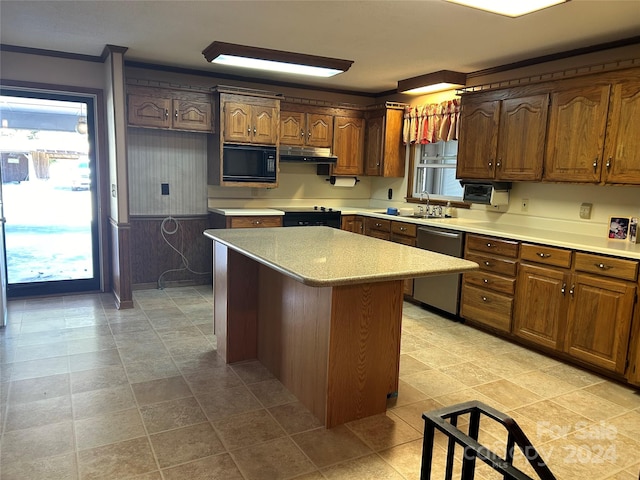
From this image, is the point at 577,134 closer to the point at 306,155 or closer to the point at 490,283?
the point at 490,283

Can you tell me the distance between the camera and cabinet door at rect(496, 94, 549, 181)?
3.79 m

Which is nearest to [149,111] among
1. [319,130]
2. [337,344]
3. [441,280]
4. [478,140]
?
[319,130]

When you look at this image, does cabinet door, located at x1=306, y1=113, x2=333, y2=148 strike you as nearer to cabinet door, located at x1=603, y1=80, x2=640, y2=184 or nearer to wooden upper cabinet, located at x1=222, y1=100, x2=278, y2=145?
wooden upper cabinet, located at x1=222, y1=100, x2=278, y2=145

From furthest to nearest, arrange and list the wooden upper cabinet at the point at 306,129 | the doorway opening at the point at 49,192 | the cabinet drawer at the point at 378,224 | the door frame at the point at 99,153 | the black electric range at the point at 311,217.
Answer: the wooden upper cabinet at the point at 306,129
the black electric range at the point at 311,217
the cabinet drawer at the point at 378,224
the doorway opening at the point at 49,192
the door frame at the point at 99,153

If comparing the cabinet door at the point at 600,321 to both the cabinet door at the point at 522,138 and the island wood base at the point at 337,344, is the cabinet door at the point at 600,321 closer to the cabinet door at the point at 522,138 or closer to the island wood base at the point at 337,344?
the cabinet door at the point at 522,138

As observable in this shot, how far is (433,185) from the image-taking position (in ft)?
18.2

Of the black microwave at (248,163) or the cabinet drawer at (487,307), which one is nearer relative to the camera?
the cabinet drawer at (487,307)

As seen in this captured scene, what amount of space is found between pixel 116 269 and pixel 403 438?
3373 mm

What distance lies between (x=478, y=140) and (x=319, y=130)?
6.75ft

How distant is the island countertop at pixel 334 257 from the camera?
2.12 m

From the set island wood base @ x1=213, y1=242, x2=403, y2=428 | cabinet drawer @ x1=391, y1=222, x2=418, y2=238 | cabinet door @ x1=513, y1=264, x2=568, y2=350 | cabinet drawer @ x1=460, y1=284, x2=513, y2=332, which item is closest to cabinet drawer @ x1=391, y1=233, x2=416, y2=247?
cabinet drawer @ x1=391, y1=222, x2=418, y2=238

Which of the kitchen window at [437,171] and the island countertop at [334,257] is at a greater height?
the kitchen window at [437,171]

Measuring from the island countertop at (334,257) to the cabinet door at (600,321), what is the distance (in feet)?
4.16

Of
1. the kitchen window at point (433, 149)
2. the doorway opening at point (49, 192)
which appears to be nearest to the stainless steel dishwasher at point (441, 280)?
the kitchen window at point (433, 149)
